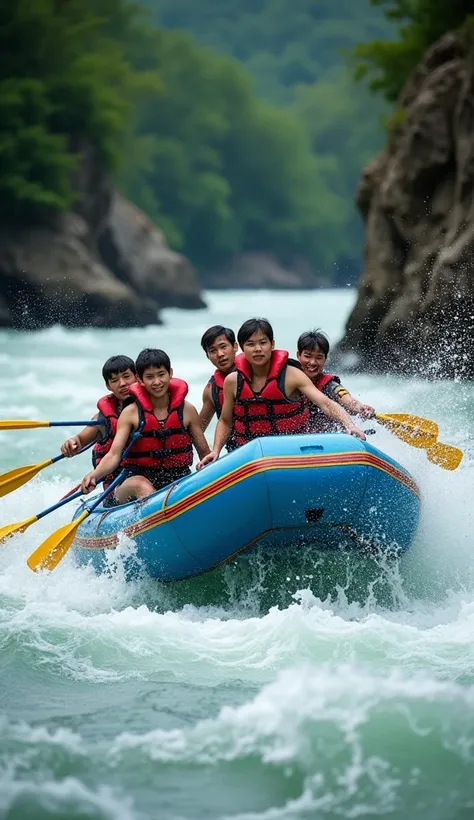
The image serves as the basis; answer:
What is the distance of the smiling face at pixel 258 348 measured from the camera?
509 cm

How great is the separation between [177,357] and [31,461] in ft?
26.3

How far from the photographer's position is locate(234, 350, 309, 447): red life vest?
17.0 feet

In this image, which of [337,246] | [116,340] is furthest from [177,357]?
[337,246]

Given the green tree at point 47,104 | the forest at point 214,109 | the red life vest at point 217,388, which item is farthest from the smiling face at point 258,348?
the green tree at point 47,104

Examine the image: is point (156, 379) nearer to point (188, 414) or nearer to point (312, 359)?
point (188, 414)

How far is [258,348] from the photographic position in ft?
16.7

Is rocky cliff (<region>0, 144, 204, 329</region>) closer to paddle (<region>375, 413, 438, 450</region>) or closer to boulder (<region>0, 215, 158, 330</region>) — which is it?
boulder (<region>0, 215, 158, 330</region>)

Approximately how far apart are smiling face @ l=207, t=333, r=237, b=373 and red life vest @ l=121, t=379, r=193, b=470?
198 mm

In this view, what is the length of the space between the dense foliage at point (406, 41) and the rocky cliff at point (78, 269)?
7550mm

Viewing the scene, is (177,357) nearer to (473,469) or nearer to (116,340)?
(116,340)

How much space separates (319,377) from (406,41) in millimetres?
10649

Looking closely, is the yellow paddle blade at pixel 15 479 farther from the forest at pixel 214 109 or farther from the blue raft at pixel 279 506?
the forest at pixel 214 109

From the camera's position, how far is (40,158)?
76.1ft

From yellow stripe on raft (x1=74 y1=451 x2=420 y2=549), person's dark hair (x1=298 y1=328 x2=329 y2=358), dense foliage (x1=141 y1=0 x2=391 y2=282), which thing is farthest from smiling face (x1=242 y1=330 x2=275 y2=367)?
dense foliage (x1=141 y1=0 x2=391 y2=282)
